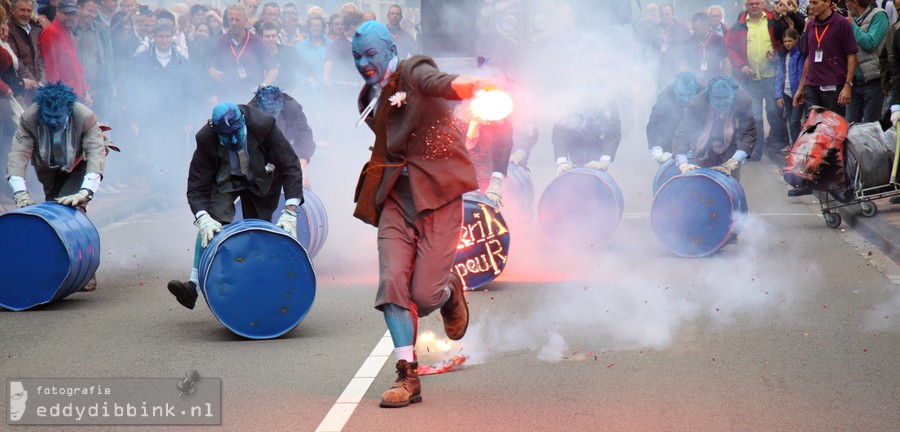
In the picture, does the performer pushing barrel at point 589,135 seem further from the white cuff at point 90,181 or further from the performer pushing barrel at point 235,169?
the white cuff at point 90,181

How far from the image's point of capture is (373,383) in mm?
6156

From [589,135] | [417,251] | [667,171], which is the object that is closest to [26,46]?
[589,135]

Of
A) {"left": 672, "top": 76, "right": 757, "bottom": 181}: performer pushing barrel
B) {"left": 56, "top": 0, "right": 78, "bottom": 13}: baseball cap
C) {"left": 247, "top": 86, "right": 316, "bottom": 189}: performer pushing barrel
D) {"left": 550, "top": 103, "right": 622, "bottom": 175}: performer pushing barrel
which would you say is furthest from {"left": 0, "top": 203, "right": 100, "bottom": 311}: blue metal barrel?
{"left": 56, "top": 0, "right": 78, "bottom": 13}: baseball cap

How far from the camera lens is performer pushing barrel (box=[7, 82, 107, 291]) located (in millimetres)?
8578

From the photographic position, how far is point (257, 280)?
725cm

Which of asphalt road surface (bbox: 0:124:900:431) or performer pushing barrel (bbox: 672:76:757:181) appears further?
performer pushing barrel (bbox: 672:76:757:181)

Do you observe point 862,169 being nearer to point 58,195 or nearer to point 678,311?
point 678,311

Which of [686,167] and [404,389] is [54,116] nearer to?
[404,389]

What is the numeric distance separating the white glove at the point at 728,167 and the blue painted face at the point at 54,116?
504 centimetres

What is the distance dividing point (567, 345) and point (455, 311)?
3.35 ft

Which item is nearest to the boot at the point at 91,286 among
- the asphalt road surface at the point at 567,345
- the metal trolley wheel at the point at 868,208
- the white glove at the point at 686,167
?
the asphalt road surface at the point at 567,345

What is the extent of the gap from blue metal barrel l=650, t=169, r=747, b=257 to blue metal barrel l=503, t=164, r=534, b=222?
5.81ft

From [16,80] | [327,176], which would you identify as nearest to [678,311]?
[16,80]

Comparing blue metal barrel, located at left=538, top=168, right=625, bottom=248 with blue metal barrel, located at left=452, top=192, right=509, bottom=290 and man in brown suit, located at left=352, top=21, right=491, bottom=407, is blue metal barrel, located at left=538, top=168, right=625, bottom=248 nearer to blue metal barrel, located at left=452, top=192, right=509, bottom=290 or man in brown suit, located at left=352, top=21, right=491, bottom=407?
blue metal barrel, located at left=452, top=192, right=509, bottom=290
